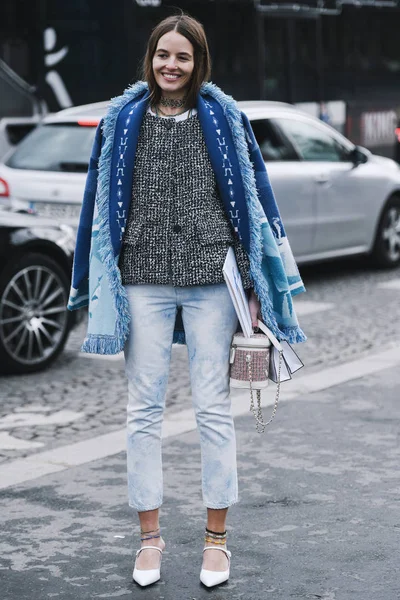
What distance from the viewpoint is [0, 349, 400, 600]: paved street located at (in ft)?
13.3

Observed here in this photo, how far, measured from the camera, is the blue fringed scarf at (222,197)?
13.1ft

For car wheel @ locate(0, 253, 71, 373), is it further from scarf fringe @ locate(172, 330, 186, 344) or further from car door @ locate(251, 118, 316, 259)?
scarf fringe @ locate(172, 330, 186, 344)

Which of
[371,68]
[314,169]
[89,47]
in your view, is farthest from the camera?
[371,68]

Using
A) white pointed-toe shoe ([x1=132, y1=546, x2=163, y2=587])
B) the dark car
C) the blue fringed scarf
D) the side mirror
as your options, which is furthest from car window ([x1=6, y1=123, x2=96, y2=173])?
white pointed-toe shoe ([x1=132, y1=546, x2=163, y2=587])

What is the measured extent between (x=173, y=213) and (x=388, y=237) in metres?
8.67

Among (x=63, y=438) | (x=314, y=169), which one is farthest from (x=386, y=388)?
(x=314, y=169)

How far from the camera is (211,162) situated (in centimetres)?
402

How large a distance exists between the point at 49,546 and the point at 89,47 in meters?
10.6

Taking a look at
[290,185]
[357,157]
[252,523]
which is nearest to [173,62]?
[252,523]

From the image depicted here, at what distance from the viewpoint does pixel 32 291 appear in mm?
7793

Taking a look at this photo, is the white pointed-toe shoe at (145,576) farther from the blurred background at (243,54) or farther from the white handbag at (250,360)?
the blurred background at (243,54)

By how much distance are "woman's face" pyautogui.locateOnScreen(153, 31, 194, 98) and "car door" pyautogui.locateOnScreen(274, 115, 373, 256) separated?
7.10m

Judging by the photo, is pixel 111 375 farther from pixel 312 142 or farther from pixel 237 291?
pixel 312 142

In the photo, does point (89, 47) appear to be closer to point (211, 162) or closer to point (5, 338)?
point (5, 338)
